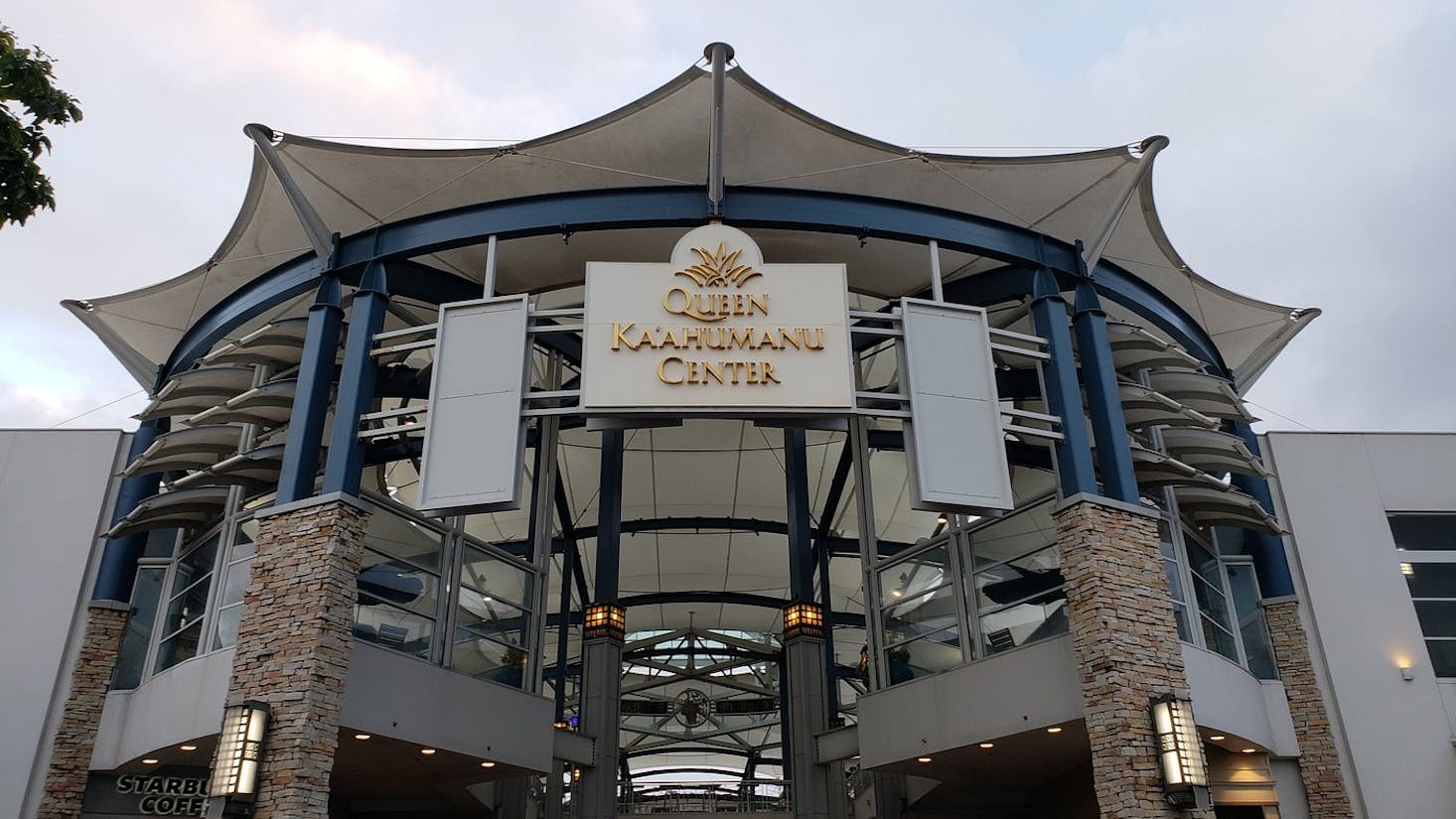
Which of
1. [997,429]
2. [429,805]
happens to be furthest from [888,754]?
[429,805]

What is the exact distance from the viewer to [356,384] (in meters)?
15.8

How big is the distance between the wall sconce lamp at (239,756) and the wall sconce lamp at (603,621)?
982 centimetres

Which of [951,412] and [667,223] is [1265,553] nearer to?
[951,412]

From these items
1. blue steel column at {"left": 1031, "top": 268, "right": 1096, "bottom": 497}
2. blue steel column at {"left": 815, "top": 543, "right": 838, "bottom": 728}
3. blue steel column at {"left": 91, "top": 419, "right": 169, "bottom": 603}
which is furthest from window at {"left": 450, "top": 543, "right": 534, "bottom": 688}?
blue steel column at {"left": 1031, "top": 268, "right": 1096, "bottom": 497}

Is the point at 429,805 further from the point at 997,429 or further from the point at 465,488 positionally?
the point at 997,429

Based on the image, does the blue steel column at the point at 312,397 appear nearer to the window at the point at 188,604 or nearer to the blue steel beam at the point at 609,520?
the window at the point at 188,604

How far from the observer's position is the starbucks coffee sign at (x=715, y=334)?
15.0 m

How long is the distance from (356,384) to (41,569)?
383 inches

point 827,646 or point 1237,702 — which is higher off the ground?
point 827,646

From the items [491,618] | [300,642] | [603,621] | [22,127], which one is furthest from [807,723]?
[22,127]

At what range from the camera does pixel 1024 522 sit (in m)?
17.4

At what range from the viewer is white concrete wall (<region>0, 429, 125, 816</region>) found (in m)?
19.1

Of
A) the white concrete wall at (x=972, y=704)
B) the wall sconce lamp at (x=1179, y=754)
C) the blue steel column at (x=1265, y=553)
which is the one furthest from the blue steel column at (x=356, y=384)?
the blue steel column at (x=1265, y=553)

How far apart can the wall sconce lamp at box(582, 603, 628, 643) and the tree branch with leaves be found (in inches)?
629
